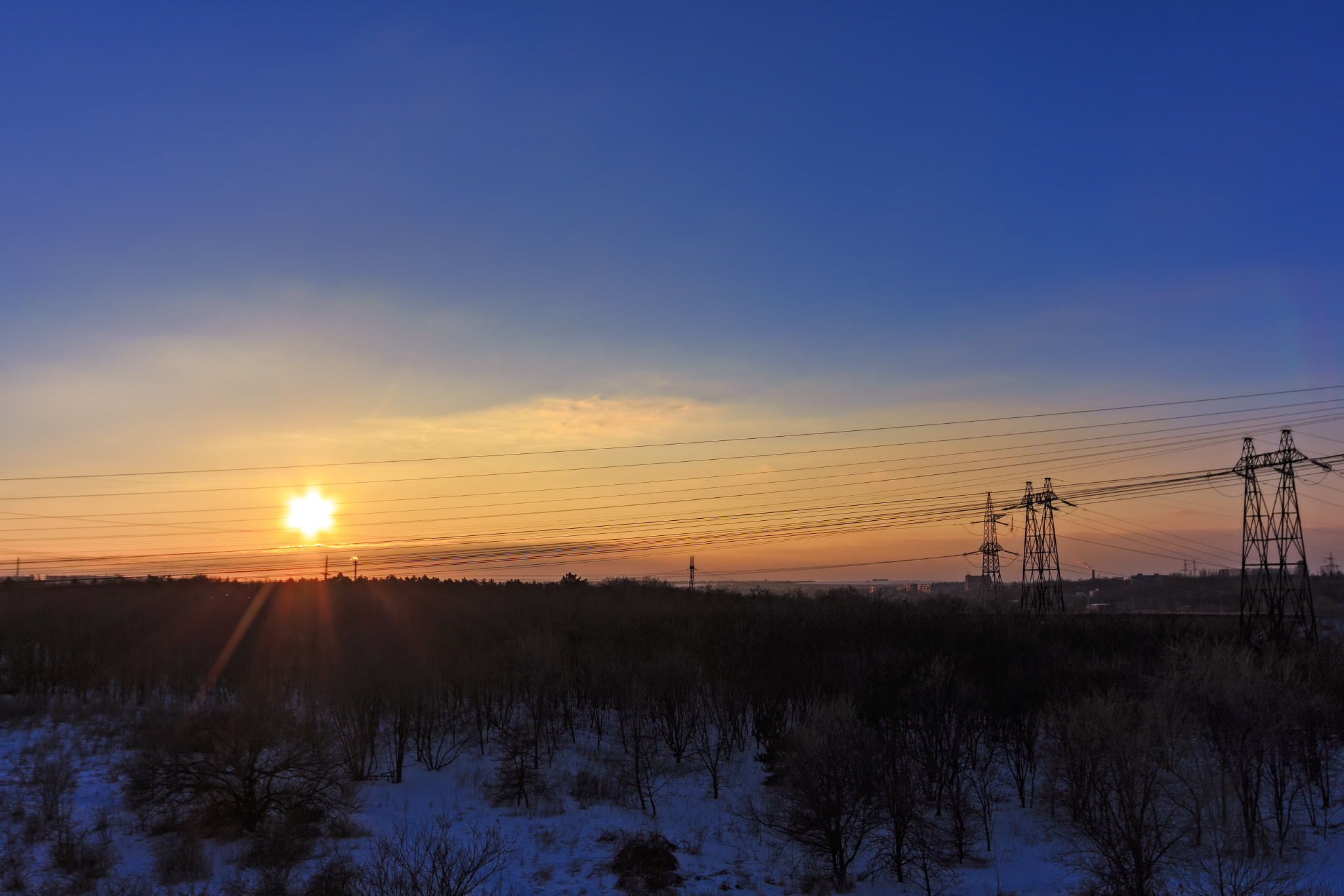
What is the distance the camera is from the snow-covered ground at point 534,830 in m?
30.0

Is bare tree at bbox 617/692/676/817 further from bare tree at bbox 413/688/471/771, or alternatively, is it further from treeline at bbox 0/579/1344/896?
bare tree at bbox 413/688/471/771

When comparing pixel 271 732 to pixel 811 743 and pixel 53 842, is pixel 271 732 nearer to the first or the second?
pixel 53 842

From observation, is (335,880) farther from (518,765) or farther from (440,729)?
(440,729)

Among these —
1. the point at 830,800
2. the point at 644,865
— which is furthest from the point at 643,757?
→ the point at 830,800

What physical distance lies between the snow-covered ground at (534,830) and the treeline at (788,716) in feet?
3.45

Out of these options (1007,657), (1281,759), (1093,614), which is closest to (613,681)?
(1007,657)

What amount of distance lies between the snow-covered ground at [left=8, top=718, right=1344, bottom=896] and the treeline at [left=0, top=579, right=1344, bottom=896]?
1.05m

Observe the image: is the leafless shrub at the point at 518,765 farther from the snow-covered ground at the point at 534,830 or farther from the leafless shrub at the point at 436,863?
the leafless shrub at the point at 436,863

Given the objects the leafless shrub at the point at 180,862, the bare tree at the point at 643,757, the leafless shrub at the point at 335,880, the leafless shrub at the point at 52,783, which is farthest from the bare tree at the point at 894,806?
the leafless shrub at the point at 52,783

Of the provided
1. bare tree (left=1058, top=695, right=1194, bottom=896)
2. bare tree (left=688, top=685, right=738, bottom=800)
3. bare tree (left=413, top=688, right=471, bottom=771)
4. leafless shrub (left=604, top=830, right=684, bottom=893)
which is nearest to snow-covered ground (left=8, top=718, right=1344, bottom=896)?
leafless shrub (left=604, top=830, right=684, bottom=893)

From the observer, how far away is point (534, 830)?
126 ft

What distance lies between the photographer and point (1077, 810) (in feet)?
124

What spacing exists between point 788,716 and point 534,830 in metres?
23.6

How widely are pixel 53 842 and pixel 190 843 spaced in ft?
16.6
